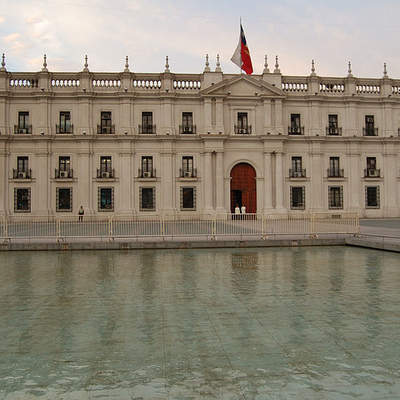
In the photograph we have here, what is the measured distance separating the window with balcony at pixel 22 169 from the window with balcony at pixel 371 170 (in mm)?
28277

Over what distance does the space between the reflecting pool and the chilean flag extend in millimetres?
25659

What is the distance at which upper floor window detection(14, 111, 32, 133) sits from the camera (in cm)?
3463

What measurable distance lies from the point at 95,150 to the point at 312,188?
60.4ft

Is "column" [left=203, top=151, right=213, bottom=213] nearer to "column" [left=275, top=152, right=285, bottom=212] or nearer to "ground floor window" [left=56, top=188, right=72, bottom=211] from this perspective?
"column" [left=275, top=152, right=285, bottom=212]

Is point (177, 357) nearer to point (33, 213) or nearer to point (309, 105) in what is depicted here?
point (33, 213)

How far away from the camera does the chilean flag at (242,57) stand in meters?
34.3

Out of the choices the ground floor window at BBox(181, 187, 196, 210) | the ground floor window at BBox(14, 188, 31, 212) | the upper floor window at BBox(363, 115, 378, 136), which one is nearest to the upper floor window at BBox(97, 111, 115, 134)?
the ground floor window at BBox(14, 188, 31, 212)

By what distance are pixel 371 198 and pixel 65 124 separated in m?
26.6

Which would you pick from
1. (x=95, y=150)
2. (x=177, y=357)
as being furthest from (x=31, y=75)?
(x=177, y=357)

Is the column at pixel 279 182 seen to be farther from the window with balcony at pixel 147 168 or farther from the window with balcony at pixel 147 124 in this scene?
the window with balcony at pixel 147 124

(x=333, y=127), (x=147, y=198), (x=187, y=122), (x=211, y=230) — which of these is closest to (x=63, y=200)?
(x=147, y=198)

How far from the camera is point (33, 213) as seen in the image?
34031mm

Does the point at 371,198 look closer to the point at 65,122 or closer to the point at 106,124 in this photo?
the point at 106,124

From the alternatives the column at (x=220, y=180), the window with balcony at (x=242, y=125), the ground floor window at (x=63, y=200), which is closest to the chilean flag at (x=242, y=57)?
the window with balcony at (x=242, y=125)
